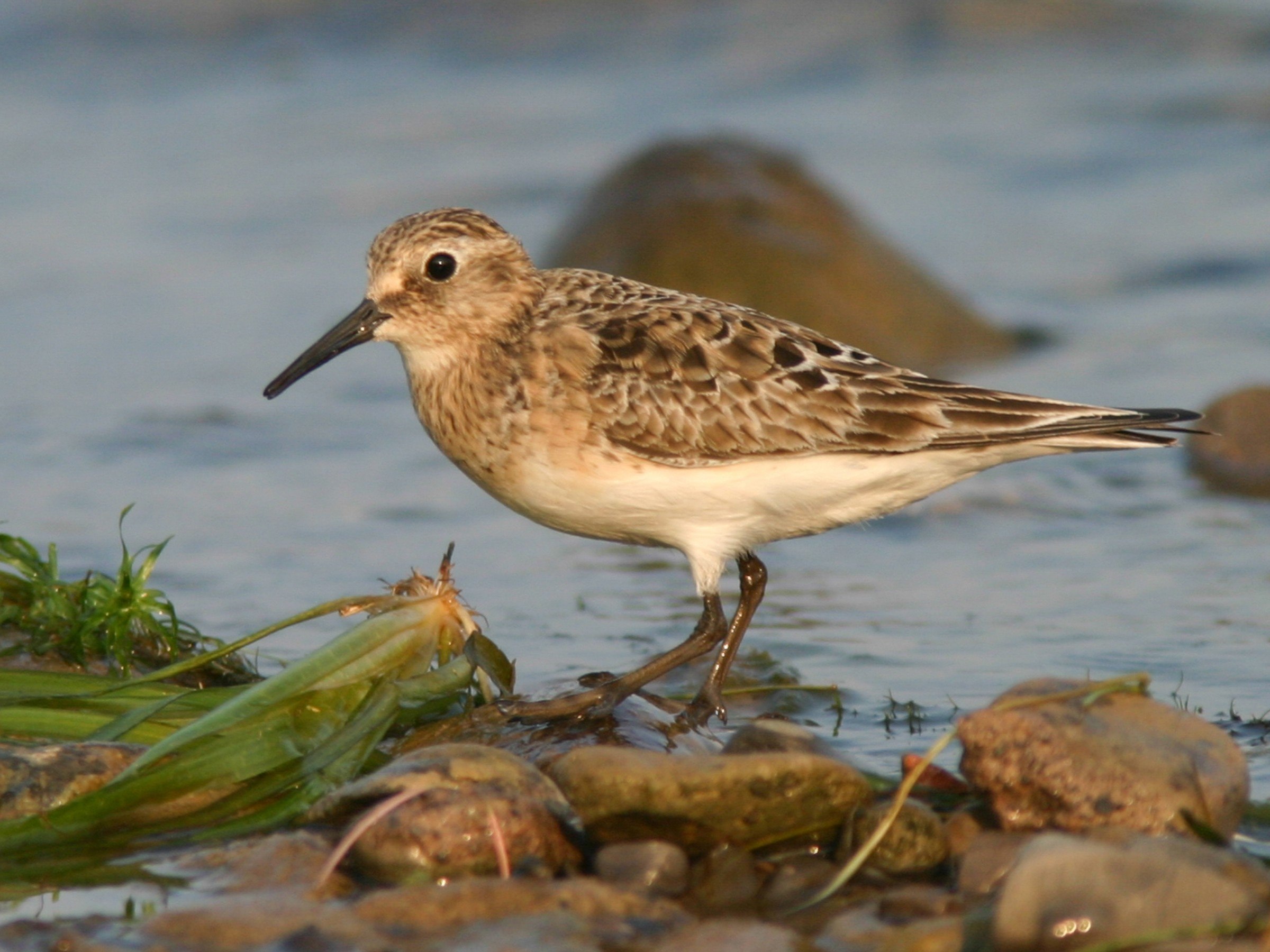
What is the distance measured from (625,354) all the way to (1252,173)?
10999mm

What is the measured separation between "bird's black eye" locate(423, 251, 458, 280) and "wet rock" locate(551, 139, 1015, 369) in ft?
16.4

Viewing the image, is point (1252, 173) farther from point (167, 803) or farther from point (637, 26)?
point (167, 803)

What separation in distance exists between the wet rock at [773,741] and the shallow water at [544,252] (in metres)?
0.53

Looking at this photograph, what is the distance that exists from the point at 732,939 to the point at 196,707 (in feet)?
7.01

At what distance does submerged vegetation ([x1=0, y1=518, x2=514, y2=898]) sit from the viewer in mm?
4922

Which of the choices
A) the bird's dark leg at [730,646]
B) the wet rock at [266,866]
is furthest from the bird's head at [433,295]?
the wet rock at [266,866]

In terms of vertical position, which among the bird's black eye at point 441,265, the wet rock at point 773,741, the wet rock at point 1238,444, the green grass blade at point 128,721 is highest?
the bird's black eye at point 441,265

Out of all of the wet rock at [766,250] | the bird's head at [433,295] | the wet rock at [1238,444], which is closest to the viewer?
the bird's head at [433,295]

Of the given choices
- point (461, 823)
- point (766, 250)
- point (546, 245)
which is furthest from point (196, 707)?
point (546, 245)

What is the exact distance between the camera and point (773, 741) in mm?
4977

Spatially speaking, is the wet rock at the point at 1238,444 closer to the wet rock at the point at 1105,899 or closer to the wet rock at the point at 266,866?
the wet rock at the point at 1105,899

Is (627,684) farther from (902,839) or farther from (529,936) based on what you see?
(529,936)

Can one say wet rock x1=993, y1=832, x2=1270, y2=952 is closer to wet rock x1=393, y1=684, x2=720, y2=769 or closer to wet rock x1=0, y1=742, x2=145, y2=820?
wet rock x1=393, y1=684, x2=720, y2=769

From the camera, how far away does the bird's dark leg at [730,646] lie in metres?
6.09
